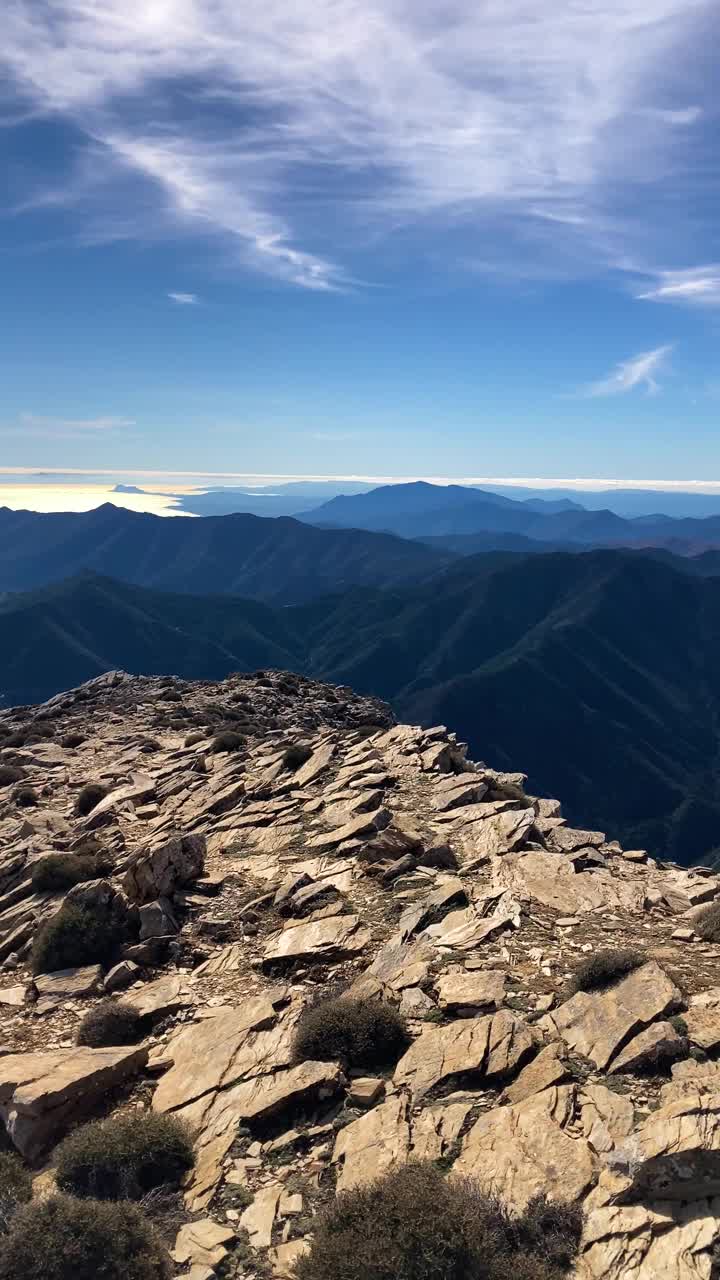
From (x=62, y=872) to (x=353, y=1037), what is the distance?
11847 mm

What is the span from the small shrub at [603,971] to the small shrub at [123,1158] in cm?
676

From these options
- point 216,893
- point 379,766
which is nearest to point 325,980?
point 216,893

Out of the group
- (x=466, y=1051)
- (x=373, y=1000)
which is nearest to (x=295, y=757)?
(x=373, y=1000)

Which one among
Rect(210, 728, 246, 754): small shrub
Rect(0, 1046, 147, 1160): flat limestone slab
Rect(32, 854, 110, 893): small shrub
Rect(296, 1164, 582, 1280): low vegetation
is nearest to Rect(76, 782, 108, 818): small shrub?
Rect(210, 728, 246, 754): small shrub

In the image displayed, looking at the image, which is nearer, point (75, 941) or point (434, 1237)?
point (434, 1237)

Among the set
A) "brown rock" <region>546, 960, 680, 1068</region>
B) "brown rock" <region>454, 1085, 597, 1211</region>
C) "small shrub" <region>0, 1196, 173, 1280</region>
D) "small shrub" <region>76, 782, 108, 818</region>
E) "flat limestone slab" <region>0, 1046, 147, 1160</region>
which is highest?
"brown rock" <region>546, 960, 680, 1068</region>

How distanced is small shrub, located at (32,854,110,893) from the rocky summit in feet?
0.23

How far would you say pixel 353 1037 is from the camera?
1209cm

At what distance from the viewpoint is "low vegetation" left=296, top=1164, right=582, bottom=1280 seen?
7.71 metres

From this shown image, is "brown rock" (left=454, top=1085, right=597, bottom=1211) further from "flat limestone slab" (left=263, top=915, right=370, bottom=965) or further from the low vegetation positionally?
"flat limestone slab" (left=263, top=915, right=370, bottom=965)

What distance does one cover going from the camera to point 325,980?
1495 cm

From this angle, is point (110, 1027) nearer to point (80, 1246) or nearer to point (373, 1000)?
point (373, 1000)

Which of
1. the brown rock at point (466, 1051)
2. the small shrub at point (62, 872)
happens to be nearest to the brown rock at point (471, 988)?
the brown rock at point (466, 1051)

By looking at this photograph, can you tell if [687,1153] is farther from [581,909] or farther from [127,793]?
[127,793]
